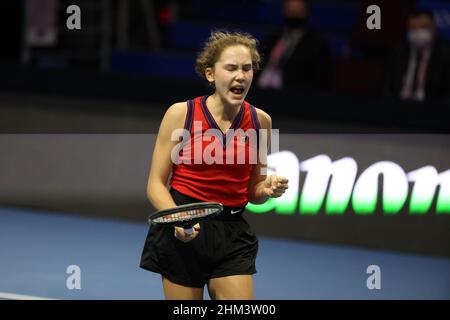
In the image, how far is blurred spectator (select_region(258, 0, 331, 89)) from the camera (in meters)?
10.4

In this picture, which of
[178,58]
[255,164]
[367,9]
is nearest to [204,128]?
[255,164]

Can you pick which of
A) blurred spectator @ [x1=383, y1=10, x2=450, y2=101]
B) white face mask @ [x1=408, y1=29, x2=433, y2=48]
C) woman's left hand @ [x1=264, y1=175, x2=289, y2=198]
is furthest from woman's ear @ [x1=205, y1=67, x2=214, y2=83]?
white face mask @ [x1=408, y1=29, x2=433, y2=48]

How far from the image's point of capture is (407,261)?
898 cm

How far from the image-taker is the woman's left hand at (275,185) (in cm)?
506

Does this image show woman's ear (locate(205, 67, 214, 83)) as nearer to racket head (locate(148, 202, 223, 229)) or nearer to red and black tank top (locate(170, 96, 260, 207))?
red and black tank top (locate(170, 96, 260, 207))

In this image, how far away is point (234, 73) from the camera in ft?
17.1

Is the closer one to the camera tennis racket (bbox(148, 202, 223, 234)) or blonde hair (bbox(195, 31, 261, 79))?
tennis racket (bbox(148, 202, 223, 234))

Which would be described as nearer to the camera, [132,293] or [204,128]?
[204,128]

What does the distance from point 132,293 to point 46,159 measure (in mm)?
2517

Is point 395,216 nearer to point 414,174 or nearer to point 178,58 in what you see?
point 414,174

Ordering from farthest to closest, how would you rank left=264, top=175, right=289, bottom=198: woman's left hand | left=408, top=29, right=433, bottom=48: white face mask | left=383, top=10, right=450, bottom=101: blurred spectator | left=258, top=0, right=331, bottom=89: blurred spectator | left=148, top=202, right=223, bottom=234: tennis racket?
left=258, top=0, right=331, bottom=89: blurred spectator < left=408, top=29, right=433, bottom=48: white face mask < left=383, top=10, right=450, bottom=101: blurred spectator < left=264, top=175, right=289, bottom=198: woman's left hand < left=148, top=202, right=223, bottom=234: tennis racket

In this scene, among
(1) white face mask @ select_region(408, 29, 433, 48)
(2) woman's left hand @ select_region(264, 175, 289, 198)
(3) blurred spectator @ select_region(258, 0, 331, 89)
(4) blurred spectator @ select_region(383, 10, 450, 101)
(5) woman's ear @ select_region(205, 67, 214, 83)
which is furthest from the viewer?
(3) blurred spectator @ select_region(258, 0, 331, 89)

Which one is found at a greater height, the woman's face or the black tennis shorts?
the woman's face

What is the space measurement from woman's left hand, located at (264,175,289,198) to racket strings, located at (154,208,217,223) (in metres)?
0.33
